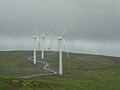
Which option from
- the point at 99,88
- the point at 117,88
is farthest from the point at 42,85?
the point at 117,88

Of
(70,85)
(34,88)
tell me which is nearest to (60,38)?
(70,85)

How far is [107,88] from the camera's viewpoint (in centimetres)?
15638

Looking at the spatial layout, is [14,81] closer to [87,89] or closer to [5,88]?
[5,88]

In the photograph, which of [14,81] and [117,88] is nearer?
[14,81]

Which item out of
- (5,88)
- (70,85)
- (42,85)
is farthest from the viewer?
(70,85)

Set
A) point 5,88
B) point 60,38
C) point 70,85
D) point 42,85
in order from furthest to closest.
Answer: point 60,38
point 70,85
point 42,85
point 5,88

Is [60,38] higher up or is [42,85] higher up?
[60,38]

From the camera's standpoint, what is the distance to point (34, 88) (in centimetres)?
13750

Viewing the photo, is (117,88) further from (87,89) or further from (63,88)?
(63,88)

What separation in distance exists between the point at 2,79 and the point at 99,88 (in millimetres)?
44345

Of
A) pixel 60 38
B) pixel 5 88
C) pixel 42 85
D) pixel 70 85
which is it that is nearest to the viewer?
pixel 5 88

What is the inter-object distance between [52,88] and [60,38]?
186ft

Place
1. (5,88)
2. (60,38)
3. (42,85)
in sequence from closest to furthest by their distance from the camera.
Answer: (5,88) → (42,85) → (60,38)

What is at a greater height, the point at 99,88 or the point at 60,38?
the point at 60,38
